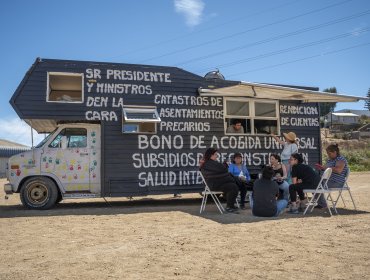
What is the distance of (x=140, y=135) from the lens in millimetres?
9625

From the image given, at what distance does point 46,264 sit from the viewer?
4.15 meters

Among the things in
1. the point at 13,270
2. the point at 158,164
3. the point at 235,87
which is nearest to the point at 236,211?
the point at 158,164

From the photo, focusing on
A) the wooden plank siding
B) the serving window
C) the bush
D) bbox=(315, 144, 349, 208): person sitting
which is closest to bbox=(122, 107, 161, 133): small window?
the wooden plank siding

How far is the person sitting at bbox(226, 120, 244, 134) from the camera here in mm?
10422

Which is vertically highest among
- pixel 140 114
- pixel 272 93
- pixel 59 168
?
pixel 272 93

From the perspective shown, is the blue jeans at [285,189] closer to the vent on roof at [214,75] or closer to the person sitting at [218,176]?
the person sitting at [218,176]

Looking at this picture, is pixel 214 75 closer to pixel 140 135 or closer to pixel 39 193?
pixel 140 135

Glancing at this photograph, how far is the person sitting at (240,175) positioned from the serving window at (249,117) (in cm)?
145

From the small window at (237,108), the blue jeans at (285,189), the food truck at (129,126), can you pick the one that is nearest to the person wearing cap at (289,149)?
the food truck at (129,126)

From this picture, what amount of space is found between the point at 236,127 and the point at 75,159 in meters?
4.22

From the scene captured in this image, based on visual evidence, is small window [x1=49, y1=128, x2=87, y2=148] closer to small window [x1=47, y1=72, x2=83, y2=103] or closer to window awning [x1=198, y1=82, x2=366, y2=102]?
small window [x1=47, y1=72, x2=83, y2=103]

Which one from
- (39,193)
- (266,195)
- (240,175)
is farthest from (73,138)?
(266,195)

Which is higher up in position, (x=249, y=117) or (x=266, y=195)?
(x=249, y=117)

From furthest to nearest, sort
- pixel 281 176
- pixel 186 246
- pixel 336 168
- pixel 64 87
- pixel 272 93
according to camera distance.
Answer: pixel 64 87 → pixel 272 93 → pixel 281 176 → pixel 336 168 → pixel 186 246
